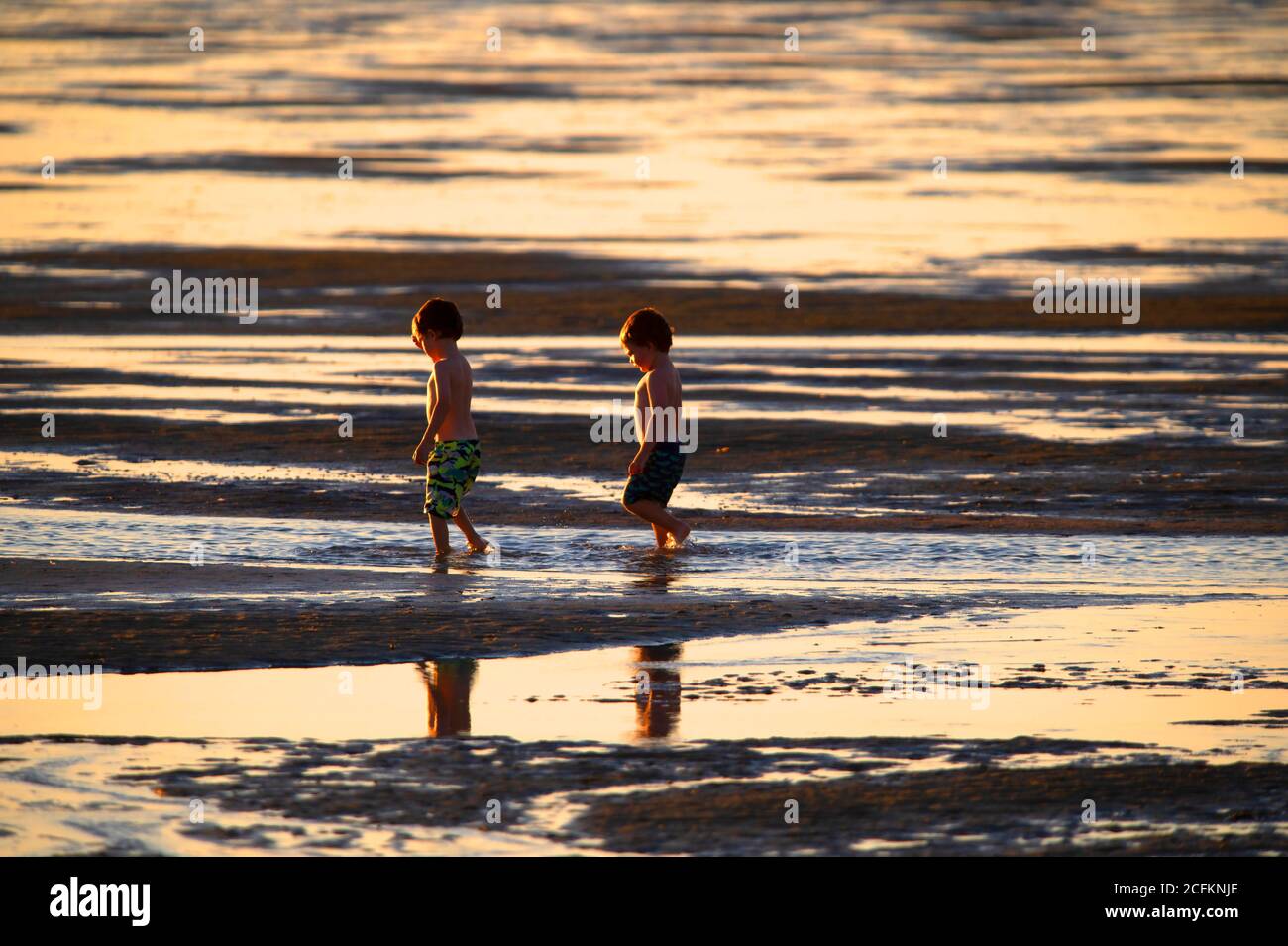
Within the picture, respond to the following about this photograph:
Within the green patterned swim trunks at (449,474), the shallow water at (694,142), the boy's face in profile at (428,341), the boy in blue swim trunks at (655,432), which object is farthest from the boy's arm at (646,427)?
the shallow water at (694,142)

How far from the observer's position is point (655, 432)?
12750mm

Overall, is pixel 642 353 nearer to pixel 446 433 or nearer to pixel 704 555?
pixel 446 433

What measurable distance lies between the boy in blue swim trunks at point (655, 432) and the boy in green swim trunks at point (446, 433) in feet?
2.97

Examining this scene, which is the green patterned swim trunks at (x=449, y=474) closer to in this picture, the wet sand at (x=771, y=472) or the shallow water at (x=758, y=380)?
the wet sand at (x=771, y=472)

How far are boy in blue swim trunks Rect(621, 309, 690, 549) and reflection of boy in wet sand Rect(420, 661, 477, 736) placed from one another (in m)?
3.24

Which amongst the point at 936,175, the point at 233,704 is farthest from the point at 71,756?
the point at 936,175

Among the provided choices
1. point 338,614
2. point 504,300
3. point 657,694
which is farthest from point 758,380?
point 657,694

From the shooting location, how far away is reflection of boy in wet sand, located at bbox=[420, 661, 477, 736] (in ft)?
27.4

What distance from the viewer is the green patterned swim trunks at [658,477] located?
1257 centimetres

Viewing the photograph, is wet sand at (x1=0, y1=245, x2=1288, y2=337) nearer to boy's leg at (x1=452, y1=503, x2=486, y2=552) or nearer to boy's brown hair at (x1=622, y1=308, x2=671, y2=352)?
boy's brown hair at (x1=622, y1=308, x2=671, y2=352)

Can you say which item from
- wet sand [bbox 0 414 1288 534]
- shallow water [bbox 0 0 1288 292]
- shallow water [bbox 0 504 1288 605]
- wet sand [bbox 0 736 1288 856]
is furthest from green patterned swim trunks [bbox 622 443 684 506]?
shallow water [bbox 0 0 1288 292]

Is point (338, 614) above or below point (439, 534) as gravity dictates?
below

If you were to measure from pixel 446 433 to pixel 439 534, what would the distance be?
774mm
